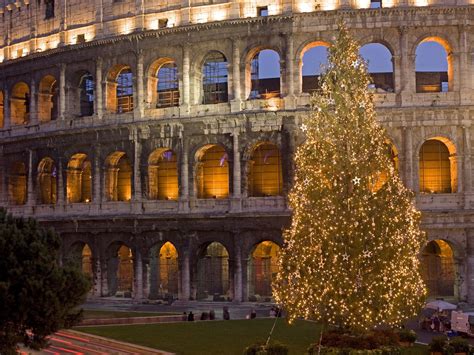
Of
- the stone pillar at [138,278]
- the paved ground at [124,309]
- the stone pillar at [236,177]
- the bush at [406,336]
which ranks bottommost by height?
the paved ground at [124,309]

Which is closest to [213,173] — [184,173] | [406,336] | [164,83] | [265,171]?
Result: [184,173]

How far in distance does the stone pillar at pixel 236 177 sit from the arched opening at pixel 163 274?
178 inches

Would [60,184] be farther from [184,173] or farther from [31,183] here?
[184,173]

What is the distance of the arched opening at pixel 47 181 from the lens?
39.2m

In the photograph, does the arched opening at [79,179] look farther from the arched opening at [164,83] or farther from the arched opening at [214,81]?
the arched opening at [214,81]

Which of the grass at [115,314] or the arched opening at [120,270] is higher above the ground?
the arched opening at [120,270]

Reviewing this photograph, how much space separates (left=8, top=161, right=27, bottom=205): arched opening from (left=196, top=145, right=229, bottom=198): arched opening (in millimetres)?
11517

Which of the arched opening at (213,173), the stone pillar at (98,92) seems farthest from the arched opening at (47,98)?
the arched opening at (213,173)

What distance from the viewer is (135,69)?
119 feet

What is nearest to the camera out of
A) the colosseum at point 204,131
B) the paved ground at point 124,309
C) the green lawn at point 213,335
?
the green lawn at point 213,335

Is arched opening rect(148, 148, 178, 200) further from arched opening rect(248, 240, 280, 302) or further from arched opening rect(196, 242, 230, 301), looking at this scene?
arched opening rect(248, 240, 280, 302)

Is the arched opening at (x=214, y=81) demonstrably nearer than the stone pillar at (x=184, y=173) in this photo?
No

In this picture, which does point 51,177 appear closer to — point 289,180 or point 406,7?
point 289,180

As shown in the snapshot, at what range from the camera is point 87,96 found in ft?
131
